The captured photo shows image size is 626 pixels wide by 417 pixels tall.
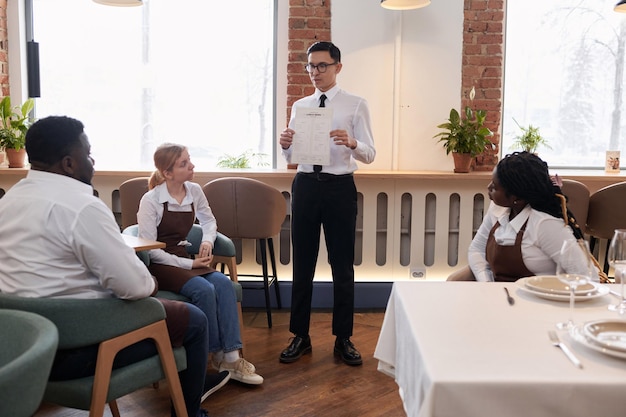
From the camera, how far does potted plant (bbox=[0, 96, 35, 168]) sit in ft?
14.6

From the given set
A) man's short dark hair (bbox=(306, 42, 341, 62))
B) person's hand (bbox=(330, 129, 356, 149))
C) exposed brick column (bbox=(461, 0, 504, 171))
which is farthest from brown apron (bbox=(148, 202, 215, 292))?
exposed brick column (bbox=(461, 0, 504, 171))

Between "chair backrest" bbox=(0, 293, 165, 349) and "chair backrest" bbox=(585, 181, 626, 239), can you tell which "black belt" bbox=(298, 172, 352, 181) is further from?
"chair backrest" bbox=(585, 181, 626, 239)

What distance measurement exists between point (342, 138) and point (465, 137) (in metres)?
1.51

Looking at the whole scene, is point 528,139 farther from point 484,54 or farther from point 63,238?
point 63,238

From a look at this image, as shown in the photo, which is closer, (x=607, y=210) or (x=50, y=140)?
(x=50, y=140)

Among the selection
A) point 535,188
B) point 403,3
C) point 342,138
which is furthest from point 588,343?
point 403,3

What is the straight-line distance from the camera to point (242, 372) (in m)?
3.08

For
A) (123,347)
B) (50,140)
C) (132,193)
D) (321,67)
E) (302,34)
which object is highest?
(302,34)

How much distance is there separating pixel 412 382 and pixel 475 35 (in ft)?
11.8

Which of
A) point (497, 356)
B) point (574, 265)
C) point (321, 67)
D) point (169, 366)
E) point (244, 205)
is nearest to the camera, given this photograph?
point (497, 356)

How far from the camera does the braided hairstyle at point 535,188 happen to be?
2419 millimetres

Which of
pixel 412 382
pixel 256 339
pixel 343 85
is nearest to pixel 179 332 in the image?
pixel 412 382

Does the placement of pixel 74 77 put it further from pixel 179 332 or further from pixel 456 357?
pixel 456 357

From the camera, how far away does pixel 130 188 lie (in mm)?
3947
